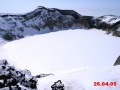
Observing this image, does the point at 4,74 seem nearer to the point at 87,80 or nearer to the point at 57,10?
the point at 87,80

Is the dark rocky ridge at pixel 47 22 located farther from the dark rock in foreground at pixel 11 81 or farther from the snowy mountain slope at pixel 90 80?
the dark rock in foreground at pixel 11 81

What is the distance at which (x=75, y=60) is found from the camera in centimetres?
3903

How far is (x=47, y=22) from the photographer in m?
95.5

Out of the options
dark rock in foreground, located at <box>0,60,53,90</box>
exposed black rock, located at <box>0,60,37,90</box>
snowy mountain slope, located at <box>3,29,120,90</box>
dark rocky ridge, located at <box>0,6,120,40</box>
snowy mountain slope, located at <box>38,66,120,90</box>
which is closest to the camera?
dark rock in foreground, located at <box>0,60,53,90</box>

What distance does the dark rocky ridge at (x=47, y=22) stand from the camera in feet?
268

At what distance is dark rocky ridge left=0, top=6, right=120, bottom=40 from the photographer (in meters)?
81.6

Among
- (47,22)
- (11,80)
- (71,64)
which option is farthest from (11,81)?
(47,22)

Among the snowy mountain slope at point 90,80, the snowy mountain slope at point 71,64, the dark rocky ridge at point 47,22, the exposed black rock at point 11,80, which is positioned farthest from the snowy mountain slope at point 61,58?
the dark rocky ridge at point 47,22

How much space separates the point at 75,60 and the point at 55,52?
33.0ft

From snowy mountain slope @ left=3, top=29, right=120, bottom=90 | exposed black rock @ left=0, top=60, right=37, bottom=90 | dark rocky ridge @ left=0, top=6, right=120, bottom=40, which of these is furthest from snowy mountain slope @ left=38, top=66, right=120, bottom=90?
dark rocky ridge @ left=0, top=6, right=120, bottom=40

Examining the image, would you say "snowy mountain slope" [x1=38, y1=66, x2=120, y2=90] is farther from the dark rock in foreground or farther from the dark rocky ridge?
the dark rocky ridge

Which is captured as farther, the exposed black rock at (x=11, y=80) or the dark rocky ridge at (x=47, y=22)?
the dark rocky ridge at (x=47, y=22)

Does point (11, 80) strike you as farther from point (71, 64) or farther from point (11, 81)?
point (71, 64)

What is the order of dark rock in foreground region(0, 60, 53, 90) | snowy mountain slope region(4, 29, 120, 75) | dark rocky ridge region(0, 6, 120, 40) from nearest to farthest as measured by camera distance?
dark rock in foreground region(0, 60, 53, 90) → snowy mountain slope region(4, 29, 120, 75) → dark rocky ridge region(0, 6, 120, 40)
